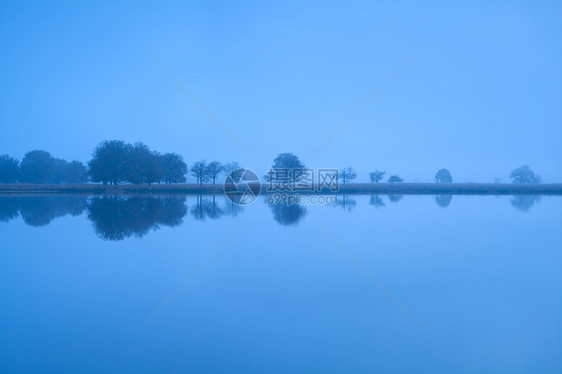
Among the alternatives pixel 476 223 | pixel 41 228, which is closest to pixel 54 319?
pixel 41 228

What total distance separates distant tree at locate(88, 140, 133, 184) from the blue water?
41.0 m

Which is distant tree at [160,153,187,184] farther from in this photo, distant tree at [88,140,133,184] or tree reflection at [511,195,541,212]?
tree reflection at [511,195,541,212]

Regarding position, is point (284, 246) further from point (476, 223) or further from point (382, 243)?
point (476, 223)

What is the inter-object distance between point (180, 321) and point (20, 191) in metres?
51.4

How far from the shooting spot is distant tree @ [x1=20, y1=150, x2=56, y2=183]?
67.2 meters

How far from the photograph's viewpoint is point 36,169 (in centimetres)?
6725

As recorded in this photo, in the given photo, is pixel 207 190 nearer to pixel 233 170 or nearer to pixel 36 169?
pixel 233 170

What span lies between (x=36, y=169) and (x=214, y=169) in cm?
3251

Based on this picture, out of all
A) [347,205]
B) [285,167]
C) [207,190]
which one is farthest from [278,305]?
[285,167]

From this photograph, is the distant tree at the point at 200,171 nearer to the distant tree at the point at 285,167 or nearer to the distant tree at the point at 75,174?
the distant tree at the point at 285,167

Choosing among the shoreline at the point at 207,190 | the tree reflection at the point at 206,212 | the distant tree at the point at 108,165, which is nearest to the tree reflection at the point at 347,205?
the tree reflection at the point at 206,212

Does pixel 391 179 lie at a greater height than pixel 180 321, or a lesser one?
greater

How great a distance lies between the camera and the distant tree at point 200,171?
57219 millimetres

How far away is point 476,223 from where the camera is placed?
15.5m
